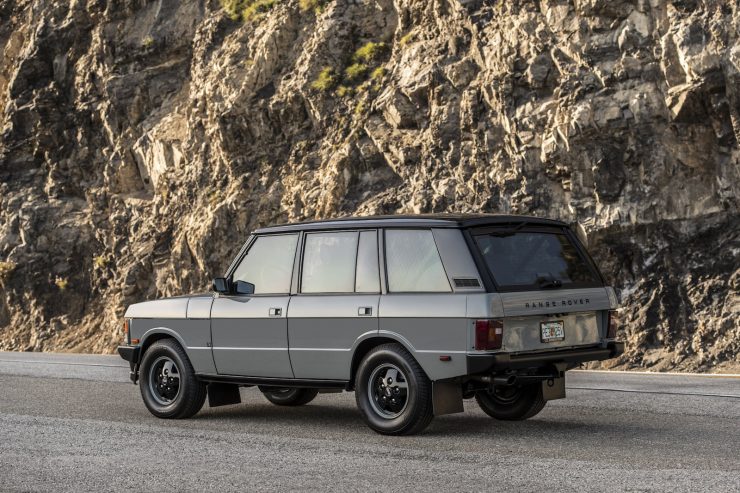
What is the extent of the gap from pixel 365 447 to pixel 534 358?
1.61m

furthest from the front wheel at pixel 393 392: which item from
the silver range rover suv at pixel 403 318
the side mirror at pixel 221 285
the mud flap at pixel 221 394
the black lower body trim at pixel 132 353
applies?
the black lower body trim at pixel 132 353

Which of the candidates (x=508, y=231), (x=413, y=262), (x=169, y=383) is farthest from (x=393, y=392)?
(x=169, y=383)

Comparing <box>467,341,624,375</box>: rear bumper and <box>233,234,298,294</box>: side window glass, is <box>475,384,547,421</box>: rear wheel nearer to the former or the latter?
<box>467,341,624,375</box>: rear bumper

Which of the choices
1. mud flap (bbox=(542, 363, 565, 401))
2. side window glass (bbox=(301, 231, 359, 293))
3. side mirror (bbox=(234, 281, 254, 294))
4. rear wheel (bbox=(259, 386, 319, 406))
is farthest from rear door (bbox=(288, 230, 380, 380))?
rear wheel (bbox=(259, 386, 319, 406))

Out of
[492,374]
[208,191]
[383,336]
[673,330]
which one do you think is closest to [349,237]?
[383,336]

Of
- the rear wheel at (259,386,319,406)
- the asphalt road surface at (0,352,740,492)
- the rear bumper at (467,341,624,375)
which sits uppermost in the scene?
the rear bumper at (467,341,624,375)

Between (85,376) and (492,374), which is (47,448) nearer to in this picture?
(492,374)

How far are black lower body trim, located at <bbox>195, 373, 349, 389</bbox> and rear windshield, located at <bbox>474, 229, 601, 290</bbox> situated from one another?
69.1 inches

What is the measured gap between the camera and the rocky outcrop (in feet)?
62.9

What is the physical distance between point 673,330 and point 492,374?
10.9 m

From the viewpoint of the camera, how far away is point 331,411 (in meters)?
10.8

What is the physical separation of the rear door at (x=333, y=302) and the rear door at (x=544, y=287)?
1.13 m

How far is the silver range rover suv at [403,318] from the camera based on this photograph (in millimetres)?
8523

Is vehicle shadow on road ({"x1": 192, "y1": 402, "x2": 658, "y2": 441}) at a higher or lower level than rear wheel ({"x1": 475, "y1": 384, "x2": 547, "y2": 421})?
lower
